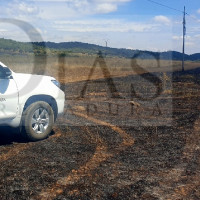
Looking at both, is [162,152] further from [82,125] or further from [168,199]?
[82,125]

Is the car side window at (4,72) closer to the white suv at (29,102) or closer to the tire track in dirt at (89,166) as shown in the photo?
the white suv at (29,102)

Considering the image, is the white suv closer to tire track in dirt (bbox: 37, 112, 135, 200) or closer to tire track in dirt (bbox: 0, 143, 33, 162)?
tire track in dirt (bbox: 0, 143, 33, 162)

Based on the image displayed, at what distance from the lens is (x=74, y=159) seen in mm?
6109

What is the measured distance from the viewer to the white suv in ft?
21.6

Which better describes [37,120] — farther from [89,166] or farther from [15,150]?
[89,166]

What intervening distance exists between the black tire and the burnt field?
0.19 metres

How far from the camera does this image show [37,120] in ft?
24.0

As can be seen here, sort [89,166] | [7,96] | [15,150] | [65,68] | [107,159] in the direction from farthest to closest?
[65,68], [15,150], [7,96], [107,159], [89,166]

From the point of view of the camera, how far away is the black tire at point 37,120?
702 cm

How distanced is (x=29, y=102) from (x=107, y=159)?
2.19 meters

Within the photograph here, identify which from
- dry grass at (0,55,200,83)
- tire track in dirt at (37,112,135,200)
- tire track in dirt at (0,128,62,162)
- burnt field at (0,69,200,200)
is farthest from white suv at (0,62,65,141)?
dry grass at (0,55,200,83)

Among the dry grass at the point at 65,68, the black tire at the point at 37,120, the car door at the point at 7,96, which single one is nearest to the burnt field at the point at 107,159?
the black tire at the point at 37,120

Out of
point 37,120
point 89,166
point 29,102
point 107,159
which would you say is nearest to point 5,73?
point 29,102

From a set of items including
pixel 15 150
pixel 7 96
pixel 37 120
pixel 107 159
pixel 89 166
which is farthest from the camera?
pixel 37 120
